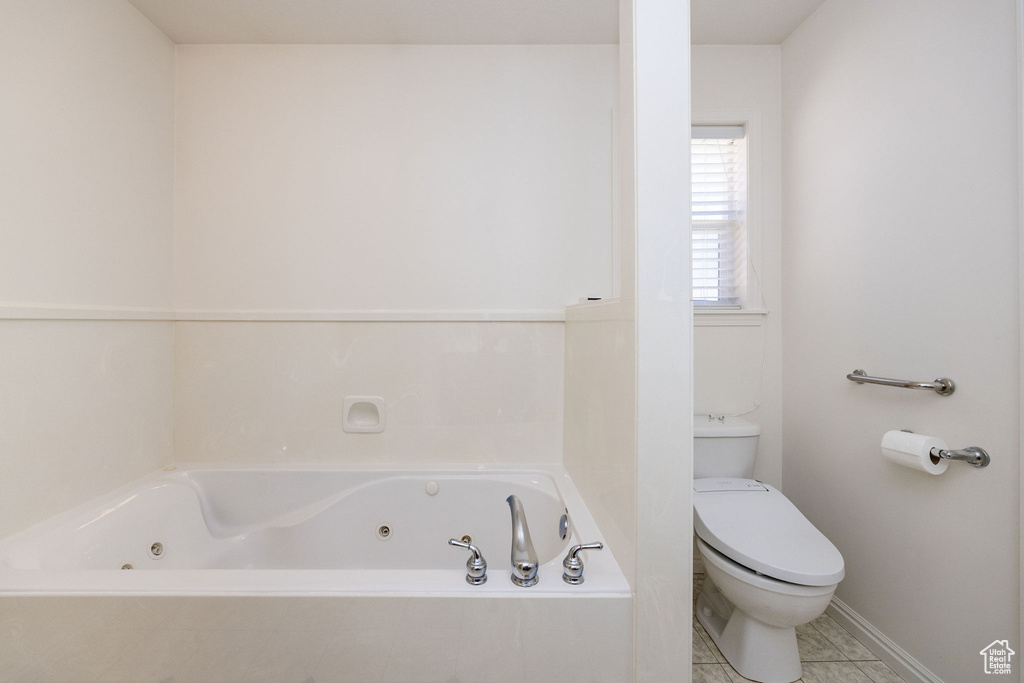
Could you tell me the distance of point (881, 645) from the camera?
1.52 meters

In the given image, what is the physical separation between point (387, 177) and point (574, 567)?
65.1 inches

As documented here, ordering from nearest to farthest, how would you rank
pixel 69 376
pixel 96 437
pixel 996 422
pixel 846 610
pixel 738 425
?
pixel 996 422
pixel 69 376
pixel 96 437
pixel 846 610
pixel 738 425

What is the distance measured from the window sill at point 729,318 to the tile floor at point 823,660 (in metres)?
1.19

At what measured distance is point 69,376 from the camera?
1424 mm

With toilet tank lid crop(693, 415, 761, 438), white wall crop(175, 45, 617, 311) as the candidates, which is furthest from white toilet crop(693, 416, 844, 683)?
white wall crop(175, 45, 617, 311)

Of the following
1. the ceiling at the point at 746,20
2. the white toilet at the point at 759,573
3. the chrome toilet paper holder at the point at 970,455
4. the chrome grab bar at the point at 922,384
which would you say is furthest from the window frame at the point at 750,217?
the chrome toilet paper holder at the point at 970,455

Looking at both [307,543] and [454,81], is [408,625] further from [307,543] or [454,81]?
[454,81]

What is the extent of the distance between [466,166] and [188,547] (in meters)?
1.80

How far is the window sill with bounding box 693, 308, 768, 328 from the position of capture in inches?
78.9

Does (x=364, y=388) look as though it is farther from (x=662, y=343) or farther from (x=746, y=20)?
(x=746, y=20)

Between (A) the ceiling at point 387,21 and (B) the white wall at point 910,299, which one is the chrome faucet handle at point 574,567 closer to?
(B) the white wall at point 910,299

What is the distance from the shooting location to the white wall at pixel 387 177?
1.92 meters

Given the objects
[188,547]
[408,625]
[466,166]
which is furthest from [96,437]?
[466,166]

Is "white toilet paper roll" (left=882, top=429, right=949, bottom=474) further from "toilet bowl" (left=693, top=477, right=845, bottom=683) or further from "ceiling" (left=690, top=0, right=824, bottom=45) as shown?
"ceiling" (left=690, top=0, right=824, bottom=45)
